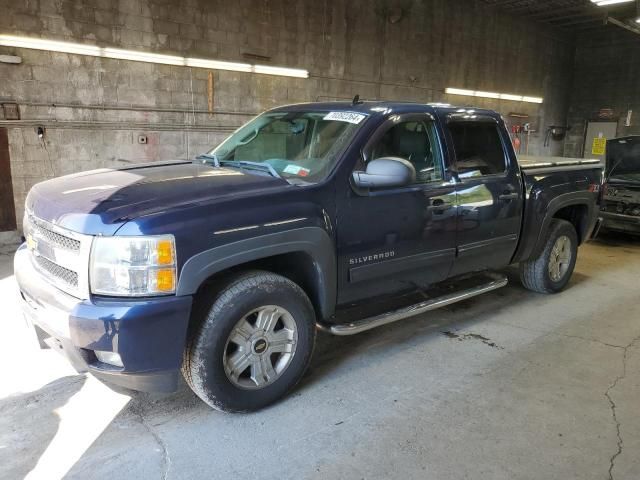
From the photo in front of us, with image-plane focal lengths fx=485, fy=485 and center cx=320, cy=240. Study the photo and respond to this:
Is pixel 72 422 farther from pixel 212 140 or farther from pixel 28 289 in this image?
pixel 212 140

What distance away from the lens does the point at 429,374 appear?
3398 mm

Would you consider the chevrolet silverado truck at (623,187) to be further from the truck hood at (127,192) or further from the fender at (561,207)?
the truck hood at (127,192)

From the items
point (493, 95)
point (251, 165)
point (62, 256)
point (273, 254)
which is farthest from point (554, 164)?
point (493, 95)

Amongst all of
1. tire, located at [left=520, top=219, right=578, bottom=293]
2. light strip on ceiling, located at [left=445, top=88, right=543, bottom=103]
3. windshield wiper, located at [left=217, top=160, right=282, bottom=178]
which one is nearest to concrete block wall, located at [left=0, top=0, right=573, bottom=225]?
light strip on ceiling, located at [left=445, top=88, right=543, bottom=103]

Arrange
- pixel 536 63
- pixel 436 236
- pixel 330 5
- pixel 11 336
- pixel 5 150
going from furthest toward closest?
pixel 536 63, pixel 330 5, pixel 5 150, pixel 11 336, pixel 436 236

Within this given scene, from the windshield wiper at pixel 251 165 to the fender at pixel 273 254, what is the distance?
0.49m

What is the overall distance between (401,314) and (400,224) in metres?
0.65

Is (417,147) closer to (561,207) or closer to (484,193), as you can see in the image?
(484,193)

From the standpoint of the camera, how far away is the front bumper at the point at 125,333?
2287 millimetres

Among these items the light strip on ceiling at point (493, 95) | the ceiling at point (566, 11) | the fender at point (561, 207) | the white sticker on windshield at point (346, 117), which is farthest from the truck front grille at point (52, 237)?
the ceiling at point (566, 11)

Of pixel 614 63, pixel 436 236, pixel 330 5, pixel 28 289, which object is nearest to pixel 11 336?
pixel 28 289

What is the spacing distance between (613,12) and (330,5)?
370 inches

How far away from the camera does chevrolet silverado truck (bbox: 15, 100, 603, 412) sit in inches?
92.6

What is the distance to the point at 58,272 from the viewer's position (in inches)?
102
